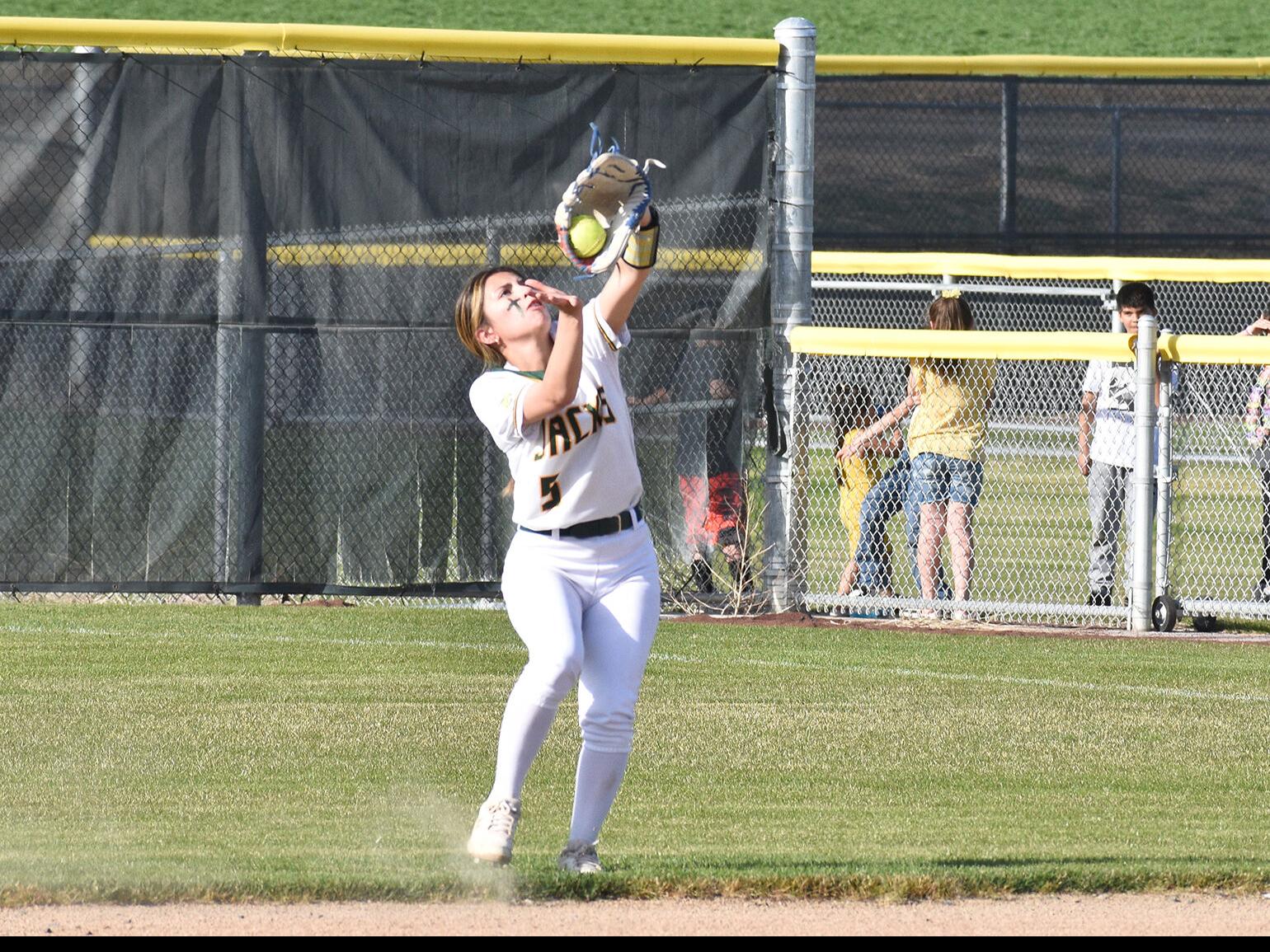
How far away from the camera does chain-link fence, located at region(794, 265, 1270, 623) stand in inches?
410

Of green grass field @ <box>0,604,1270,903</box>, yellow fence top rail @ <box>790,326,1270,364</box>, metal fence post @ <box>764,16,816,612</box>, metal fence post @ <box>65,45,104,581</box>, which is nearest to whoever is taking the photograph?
green grass field @ <box>0,604,1270,903</box>

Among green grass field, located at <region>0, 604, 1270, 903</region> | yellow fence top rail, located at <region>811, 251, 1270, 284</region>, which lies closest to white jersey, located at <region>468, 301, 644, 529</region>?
green grass field, located at <region>0, 604, 1270, 903</region>

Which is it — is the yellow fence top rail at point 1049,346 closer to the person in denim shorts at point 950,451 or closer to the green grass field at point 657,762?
the person in denim shorts at point 950,451

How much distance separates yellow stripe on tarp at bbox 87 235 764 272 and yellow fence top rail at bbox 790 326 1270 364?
4.28 feet

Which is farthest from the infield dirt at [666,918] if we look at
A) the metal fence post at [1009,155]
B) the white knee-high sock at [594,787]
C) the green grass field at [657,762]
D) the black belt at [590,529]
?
the metal fence post at [1009,155]

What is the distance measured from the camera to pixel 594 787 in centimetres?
518

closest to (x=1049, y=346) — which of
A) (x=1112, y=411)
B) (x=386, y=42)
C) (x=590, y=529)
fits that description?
(x=1112, y=411)

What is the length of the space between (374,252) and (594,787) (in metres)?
5.77

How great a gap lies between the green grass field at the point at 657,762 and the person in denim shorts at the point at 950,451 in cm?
53

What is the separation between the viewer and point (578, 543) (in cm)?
515

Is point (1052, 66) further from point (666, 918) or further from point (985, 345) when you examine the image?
point (666, 918)

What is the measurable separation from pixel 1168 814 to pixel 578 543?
238 cm

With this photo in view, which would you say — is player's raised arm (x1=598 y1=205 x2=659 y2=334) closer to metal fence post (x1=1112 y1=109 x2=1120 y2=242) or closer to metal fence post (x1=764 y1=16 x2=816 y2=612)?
metal fence post (x1=764 y1=16 x2=816 y2=612)

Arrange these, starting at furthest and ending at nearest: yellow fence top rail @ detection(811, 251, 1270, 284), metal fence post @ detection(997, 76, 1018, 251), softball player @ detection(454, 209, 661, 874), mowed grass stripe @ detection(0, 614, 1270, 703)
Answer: metal fence post @ detection(997, 76, 1018, 251) < yellow fence top rail @ detection(811, 251, 1270, 284) < mowed grass stripe @ detection(0, 614, 1270, 703) < softball player @ detection(454, 209, 661, 874)
